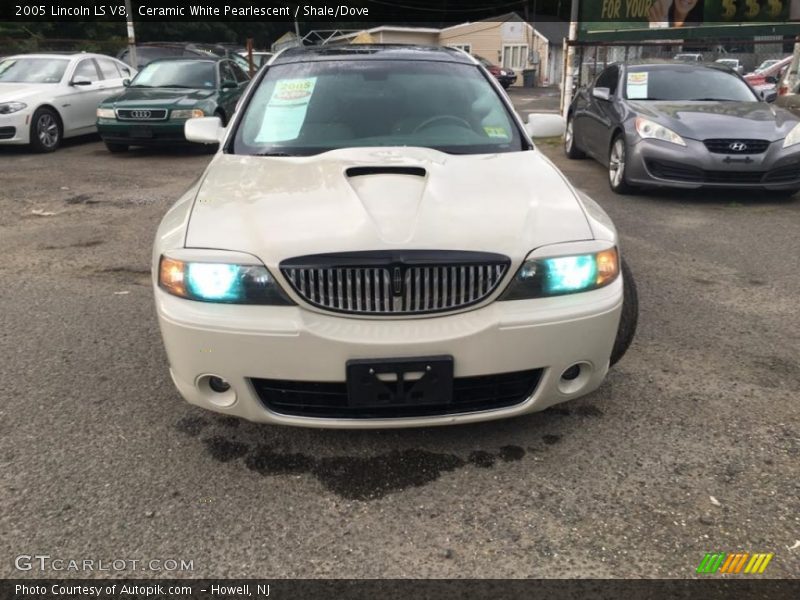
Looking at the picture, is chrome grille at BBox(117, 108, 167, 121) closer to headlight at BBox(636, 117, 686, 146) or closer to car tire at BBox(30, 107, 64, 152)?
car tire at BBox(30, 107, 64, 152)

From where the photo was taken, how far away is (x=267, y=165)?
10.5ft

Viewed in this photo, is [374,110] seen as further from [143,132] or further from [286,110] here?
[143,132]

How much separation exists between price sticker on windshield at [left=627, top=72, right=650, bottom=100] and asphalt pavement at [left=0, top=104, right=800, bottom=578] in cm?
456

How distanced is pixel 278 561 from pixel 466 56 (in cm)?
332

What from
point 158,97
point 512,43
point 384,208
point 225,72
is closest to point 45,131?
point 158,97

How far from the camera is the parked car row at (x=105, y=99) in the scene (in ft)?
32.9

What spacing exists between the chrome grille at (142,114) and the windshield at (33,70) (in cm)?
175

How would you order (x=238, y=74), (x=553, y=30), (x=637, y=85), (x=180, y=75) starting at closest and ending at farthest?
1. (x=637, y=85)
2. (x=180, y=75)
3. (x=238, y=74)
4. (x=553, y=30)

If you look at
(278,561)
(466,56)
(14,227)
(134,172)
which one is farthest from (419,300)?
(134,172)

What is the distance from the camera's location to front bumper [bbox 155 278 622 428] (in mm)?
2346

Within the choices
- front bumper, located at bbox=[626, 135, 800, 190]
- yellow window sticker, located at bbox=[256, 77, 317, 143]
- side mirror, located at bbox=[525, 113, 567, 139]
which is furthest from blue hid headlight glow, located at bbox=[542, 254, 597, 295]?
front bumper, located at bbox=[626, 135, 800, 190]

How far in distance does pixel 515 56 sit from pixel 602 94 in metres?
46.3

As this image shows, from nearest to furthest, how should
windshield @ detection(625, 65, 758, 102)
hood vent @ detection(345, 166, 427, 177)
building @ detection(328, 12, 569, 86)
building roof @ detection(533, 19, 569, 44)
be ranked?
1. hood vent @ detection(345, 166, 427, 177)
2. windshield @ detection(625, 65, 758, 102)
3. building @ detection(328, 12, 569, 86)
4. building roof @ detection(533, 19, 569, 44)

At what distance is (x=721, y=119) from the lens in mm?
7129
